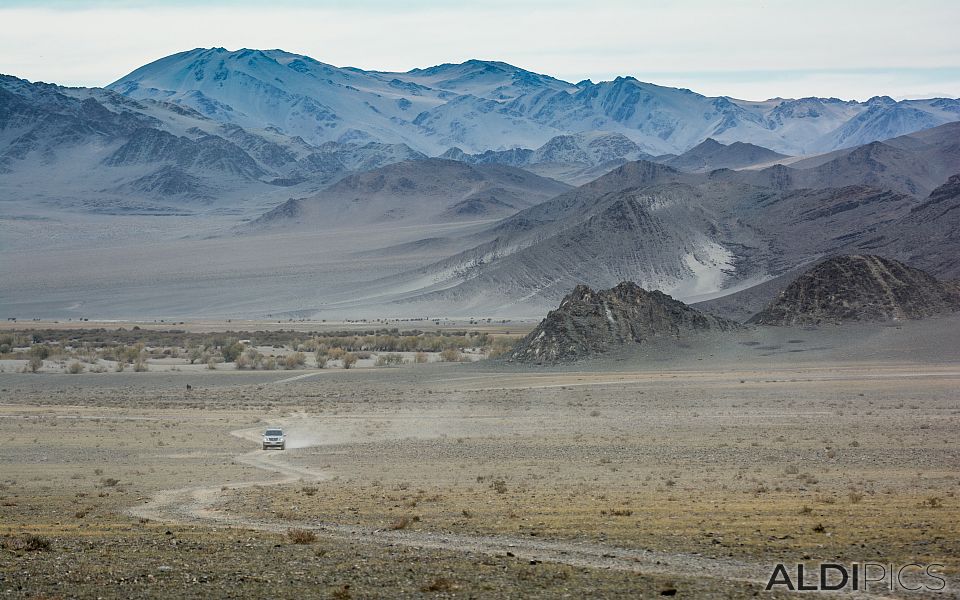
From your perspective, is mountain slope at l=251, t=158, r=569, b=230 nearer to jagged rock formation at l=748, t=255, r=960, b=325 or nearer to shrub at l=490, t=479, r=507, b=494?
jagged rock formation at l=748, t=255, r=960, b=325

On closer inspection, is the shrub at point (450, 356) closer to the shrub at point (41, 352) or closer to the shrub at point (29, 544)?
the shrub at point (41, 352)

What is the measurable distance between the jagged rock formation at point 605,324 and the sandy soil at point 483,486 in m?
9.00

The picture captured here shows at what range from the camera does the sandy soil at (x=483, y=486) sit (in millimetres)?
12648

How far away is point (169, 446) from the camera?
27.6 meters

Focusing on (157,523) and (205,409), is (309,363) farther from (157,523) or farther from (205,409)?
(157,523)

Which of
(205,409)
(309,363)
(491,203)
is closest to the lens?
(205,409)

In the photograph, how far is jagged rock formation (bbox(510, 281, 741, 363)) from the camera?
5256 cm

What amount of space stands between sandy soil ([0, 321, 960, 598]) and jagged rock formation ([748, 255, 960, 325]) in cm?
1515

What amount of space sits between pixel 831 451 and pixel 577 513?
915 cm

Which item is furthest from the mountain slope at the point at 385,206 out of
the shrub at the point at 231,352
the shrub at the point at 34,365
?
the shrub at the point at 34,365

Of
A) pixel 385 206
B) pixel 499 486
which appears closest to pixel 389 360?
pixel 499 486

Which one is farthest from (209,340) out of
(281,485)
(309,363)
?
(281,485)

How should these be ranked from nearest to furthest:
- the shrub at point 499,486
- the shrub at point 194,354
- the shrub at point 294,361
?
the shrub at point 499,486 → the shrub at point 294,361 → the shrub at point 194,354

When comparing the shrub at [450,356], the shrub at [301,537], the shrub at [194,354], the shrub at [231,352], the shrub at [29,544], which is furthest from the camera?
the shrub at [231,352]
